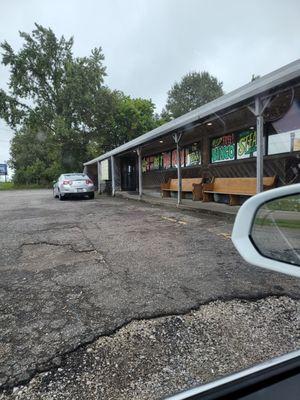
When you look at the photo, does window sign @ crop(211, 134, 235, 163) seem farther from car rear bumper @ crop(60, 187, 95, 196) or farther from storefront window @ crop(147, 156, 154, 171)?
car rear bumper @ crop(60, 187, 95, 196)

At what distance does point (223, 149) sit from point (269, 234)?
10.4 metres

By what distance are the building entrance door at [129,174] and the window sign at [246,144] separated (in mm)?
11091

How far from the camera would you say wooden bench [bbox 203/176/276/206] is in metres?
8.87

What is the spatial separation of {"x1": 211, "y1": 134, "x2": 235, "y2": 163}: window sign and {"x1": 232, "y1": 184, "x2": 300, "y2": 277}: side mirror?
32.4 ft

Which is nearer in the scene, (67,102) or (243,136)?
(243,136)

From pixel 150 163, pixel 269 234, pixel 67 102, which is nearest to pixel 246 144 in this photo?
pixel 150 163

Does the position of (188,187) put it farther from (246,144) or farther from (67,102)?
(67,102)

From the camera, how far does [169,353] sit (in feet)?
7.02

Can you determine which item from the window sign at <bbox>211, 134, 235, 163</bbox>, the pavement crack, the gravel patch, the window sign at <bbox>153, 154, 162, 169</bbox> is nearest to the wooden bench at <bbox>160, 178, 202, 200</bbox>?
the window sign at <bbox>211, 134, 235, 163</bbox>

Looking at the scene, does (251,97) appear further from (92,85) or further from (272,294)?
(92,85)

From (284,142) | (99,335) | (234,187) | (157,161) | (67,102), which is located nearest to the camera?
(99,335)

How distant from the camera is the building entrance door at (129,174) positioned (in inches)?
811

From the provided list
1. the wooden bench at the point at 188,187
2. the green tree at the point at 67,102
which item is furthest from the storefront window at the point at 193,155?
the green tree at the point at 67,102

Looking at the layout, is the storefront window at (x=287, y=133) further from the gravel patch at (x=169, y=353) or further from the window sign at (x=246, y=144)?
the gravel patch at (x=169, y=353)
